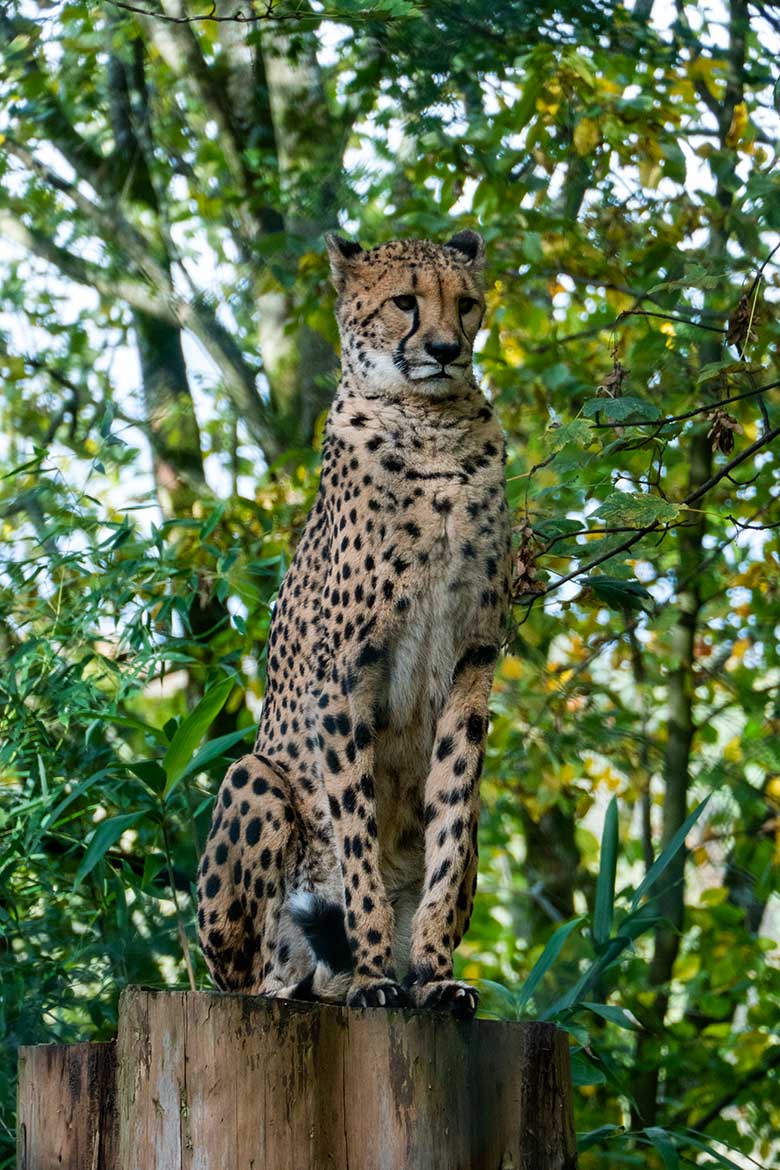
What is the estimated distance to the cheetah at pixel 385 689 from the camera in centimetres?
389

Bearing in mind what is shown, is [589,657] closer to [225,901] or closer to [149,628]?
[149,628]

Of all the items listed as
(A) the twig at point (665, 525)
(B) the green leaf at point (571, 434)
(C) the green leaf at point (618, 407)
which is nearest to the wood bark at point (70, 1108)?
(A) the twig at point (665, 525)

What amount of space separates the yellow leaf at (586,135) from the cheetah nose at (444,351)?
3.18 metres

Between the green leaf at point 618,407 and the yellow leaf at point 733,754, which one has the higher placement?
the green leaf at point 618,407

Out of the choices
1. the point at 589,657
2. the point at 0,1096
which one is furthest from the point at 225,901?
the point at 589,657

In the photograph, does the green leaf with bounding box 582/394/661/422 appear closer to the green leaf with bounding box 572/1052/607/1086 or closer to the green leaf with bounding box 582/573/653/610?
the green leaf with bounding box 582/573/653/610

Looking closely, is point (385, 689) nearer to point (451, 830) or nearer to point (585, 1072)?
point (451, 830)

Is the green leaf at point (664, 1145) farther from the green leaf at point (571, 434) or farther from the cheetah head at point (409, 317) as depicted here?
the cheetah head at point (409, 317)

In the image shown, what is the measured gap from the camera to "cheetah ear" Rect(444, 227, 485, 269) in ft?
14.7

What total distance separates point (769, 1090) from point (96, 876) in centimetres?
401

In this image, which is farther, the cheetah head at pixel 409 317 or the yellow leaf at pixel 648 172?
the yellow leaf at pixel 648 172

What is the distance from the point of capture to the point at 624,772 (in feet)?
26.6

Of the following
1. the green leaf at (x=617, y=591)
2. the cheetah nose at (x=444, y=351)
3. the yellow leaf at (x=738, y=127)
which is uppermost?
the yellow leaf at (x=738, y=127)

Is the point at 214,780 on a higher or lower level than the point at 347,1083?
higher
